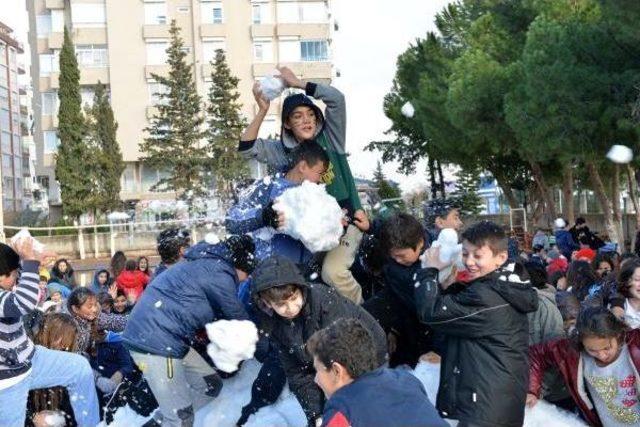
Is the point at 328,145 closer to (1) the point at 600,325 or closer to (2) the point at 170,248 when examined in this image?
(1) the point at 600,325

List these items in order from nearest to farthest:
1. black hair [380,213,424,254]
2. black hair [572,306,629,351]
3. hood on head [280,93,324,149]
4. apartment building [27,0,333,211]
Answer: black hair [572,306,629,351] < black hair [380,213,424,254] < hood on head [280,93,324,149] < apartment building [27,0,333,211]

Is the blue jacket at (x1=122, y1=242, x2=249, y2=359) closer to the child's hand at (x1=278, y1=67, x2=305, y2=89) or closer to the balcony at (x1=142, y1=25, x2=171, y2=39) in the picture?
the child's hand at (x1=278, y1=67, x2=305, y2=89)

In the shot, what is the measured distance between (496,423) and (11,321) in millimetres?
2893

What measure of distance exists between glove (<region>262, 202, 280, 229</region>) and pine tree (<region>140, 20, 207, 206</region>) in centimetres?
3665

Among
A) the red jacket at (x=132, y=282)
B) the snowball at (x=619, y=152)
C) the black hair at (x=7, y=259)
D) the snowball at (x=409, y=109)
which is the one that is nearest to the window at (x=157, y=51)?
the snowball at (x=409, y=109)

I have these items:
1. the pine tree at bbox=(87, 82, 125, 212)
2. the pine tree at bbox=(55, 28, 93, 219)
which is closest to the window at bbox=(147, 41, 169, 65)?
the pine tree at bbox=(87, 82, 125, 212)

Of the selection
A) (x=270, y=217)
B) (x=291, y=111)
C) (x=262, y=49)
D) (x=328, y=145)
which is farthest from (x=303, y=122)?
(x=262, y=49)

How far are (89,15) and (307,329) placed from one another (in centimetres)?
4894

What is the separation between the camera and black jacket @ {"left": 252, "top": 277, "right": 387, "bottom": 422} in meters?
4.52

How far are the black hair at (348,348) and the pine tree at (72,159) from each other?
131 ft

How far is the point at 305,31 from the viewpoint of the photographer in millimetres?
50094

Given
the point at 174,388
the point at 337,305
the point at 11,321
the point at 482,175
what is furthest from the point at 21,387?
the point at 482,175

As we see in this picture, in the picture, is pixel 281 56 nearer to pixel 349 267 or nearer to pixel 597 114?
pixel 597 114

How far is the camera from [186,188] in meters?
41.9
